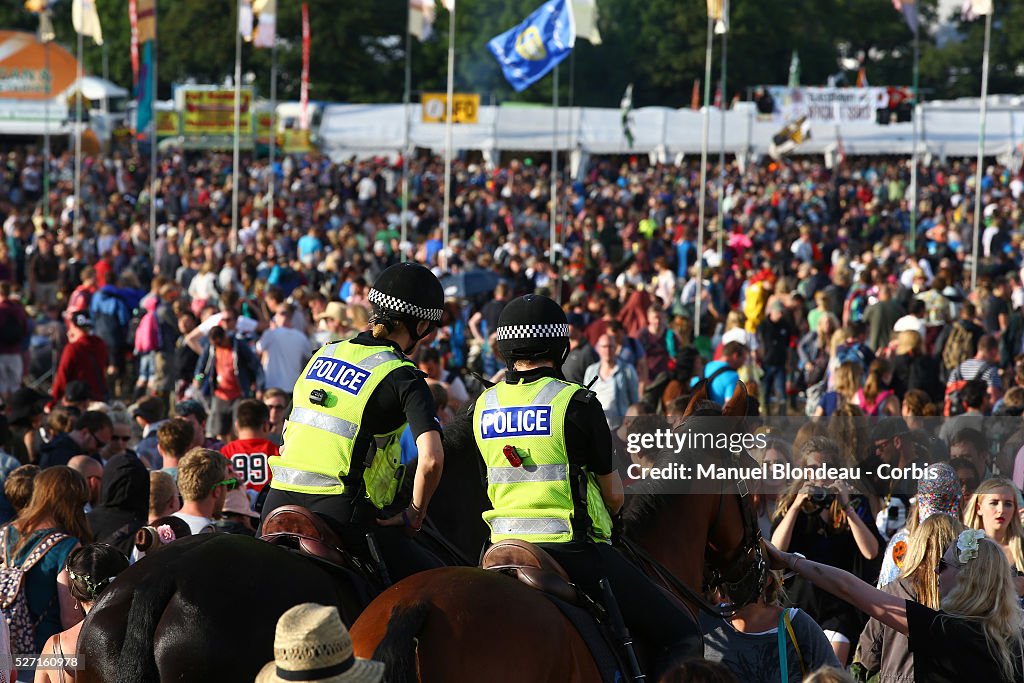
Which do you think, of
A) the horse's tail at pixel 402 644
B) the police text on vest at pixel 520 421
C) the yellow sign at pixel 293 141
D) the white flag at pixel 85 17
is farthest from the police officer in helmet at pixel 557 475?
Answer: the yellow sign at pixel 293 141

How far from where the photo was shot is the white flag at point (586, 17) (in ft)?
69.7

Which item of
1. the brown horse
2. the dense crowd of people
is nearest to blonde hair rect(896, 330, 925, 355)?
the dense crowd of people

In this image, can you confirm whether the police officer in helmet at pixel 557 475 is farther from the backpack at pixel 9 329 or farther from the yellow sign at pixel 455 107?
the yellow sign at pixel 455 107

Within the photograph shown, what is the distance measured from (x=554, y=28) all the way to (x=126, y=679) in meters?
17.8

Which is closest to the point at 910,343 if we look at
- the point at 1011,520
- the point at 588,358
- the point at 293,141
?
the point at 588,358

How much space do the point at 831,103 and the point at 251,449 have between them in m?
44.3

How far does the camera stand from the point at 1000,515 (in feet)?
21.0

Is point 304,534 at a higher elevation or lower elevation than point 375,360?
lower

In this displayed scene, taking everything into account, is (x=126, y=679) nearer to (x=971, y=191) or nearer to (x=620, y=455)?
(x=620, y=455)

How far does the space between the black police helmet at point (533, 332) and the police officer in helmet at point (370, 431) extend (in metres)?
0.32

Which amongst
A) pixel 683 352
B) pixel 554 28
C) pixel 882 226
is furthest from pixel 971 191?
pixel 683 352

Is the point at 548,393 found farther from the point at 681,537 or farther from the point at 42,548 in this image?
the point at 42,548

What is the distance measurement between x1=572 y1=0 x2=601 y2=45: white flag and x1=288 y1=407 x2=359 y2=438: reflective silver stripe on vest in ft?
54.7

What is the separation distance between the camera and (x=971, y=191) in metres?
40.3
